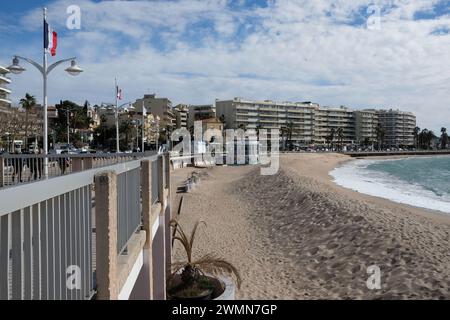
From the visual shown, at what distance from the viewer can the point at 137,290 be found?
18.2ft

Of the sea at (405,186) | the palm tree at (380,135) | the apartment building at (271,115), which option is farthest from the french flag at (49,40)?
the palm tree at (380,135)

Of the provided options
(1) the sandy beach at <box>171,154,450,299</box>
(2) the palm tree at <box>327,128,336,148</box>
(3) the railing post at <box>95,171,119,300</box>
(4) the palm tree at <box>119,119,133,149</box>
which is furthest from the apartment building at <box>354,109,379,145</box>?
(3) the railing post at <box>95,171,119,300</box>

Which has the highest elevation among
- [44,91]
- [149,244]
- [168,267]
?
[44,91]

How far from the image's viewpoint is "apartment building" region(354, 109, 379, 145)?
557 feet

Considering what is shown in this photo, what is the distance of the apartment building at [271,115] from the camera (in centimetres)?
13975

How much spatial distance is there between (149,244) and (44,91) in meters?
11.8

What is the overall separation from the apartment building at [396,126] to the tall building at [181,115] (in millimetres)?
86712

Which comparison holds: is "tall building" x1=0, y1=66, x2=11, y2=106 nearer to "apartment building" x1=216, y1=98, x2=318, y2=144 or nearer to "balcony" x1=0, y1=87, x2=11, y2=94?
"balcony" x1=0, y1=87, x2=11, y2=94

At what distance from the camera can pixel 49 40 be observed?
15.4 m

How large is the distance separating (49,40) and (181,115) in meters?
123

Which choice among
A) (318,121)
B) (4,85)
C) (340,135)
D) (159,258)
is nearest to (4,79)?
(4,85)
